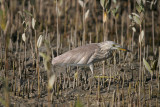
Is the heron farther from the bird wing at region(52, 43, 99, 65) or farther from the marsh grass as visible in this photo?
the marsh grass

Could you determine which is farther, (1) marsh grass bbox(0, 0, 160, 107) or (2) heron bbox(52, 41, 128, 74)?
(2) heron bbox(52, 41, 128, 74)

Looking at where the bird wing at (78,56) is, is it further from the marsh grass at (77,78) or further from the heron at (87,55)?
the marsh grass at (77,78)

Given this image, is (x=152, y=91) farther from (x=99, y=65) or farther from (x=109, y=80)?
(x=99, y=65)

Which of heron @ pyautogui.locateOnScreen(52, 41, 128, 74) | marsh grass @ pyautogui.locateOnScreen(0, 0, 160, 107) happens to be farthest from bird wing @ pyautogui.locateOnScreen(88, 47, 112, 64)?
marsh grass @ pyautogui.locateOnScreen(0, 0, 160, 107)

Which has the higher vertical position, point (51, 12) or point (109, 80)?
point (51, 12)

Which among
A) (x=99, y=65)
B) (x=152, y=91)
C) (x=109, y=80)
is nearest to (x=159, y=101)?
(x=152, y=91)

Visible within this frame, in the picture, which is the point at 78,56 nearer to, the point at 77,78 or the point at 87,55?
the point at 87,55

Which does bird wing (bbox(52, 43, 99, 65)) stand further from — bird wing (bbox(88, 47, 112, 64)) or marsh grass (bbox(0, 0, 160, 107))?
marsh grass (bbox(0, 0, 160, 107))

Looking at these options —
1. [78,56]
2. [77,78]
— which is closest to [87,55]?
[78,56]

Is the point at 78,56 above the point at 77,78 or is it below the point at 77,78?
above

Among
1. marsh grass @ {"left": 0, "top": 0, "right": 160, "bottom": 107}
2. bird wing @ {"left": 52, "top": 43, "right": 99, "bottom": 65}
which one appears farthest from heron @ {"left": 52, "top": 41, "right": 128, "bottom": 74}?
marsh grass @ {"left": 0, "top": 0, "right": 160, "bottom": 107}

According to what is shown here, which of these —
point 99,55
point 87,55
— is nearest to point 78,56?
point 87,55

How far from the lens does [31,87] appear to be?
461 cm

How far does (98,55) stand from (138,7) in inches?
41.6
